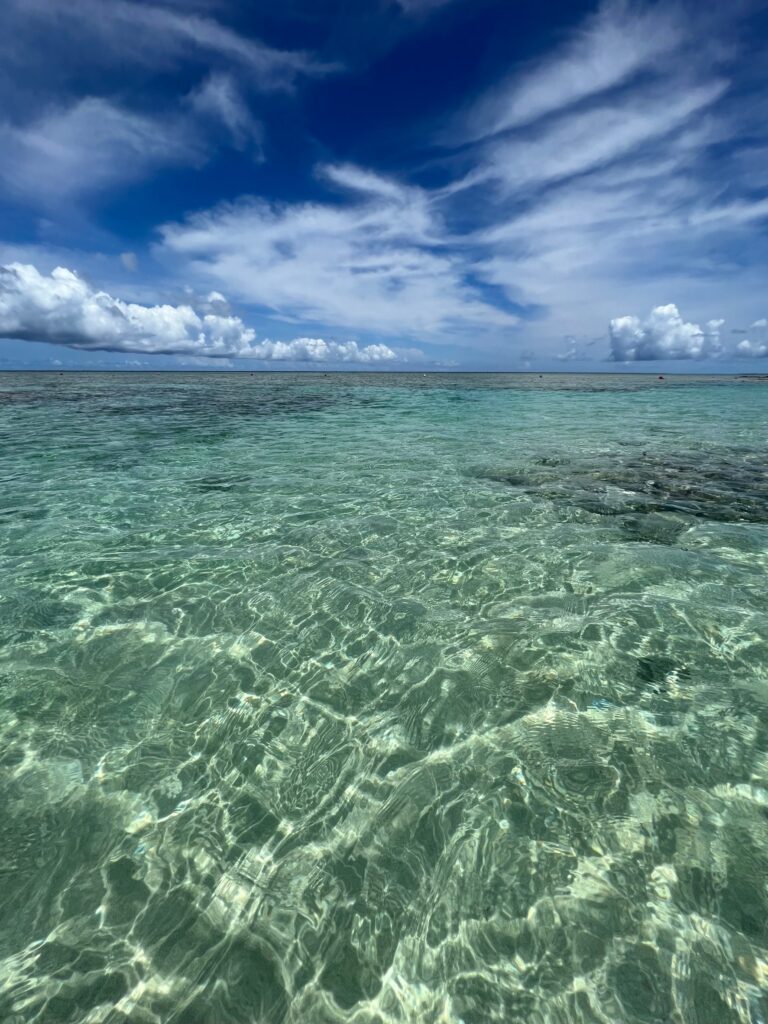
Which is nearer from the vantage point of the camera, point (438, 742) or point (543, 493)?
point (438, 742)

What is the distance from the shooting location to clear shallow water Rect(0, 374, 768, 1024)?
353 cm

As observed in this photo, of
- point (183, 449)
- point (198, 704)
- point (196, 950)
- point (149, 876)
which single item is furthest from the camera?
point (183, 449)

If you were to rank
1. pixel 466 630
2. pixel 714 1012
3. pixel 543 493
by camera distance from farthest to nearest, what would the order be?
pixel 543 493 < pixel 466 630 < pixel 714 1012

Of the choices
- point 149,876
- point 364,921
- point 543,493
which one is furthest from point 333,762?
point 543,493

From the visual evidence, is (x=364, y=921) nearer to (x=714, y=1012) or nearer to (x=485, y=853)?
(x=485, y=853)

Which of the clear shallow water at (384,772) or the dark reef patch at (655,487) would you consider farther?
the dark reef patch at (655,487)

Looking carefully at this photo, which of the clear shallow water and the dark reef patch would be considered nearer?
the clear shallow water

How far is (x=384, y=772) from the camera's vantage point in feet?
17.1

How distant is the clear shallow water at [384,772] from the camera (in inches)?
139

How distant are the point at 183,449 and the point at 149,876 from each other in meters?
21.6

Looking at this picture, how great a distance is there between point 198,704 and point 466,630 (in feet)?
13.9

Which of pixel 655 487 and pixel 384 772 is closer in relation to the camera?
pixel 384 772

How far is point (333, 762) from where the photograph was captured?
17.5 ft

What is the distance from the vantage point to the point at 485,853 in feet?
14.1
